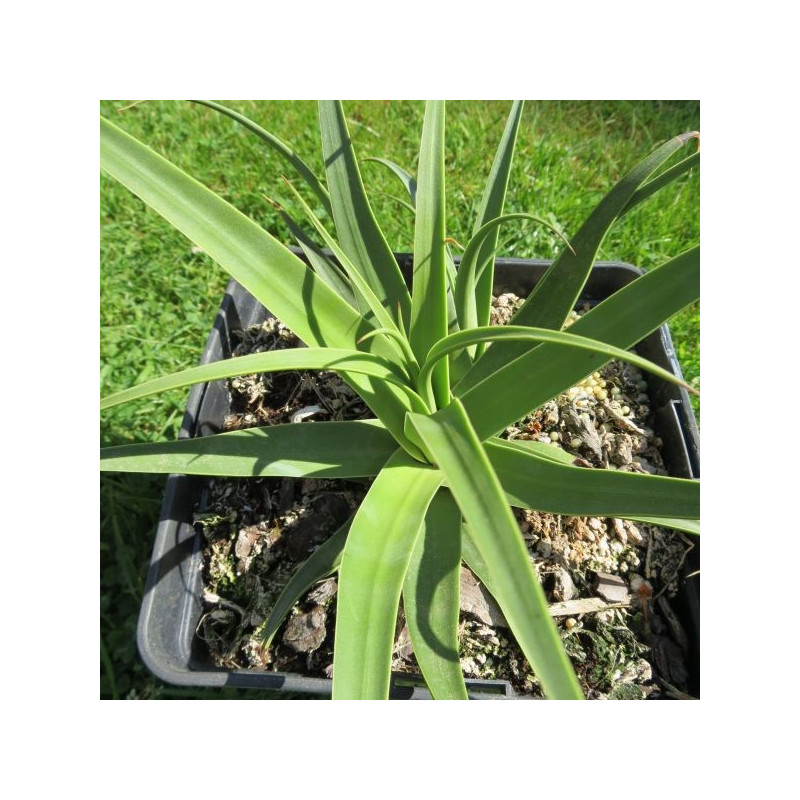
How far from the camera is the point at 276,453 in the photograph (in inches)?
34.8

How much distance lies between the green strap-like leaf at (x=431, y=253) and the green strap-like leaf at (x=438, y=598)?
180mm

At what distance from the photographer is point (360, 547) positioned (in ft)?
2.39

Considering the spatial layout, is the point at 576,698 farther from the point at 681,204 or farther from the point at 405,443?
the point at 681,204

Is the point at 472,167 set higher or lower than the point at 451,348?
higher

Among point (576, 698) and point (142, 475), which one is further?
point (142, 475)

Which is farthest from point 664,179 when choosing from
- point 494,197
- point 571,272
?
point 494,197

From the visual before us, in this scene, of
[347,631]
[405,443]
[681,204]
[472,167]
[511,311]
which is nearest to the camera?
[347,631]

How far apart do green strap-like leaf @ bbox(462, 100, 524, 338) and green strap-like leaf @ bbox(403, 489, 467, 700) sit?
35 centimetres

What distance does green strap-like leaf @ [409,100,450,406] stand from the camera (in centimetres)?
84

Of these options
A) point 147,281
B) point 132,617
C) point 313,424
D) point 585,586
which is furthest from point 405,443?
point 147,281

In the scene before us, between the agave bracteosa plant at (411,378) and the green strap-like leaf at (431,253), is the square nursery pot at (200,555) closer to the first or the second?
the agave bracteosa plant at (411,378)

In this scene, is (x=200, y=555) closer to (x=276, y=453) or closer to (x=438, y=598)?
(x=276, y=453)

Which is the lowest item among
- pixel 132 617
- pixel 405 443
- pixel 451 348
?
pixel 132 617

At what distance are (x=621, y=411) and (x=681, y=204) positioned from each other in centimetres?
87
